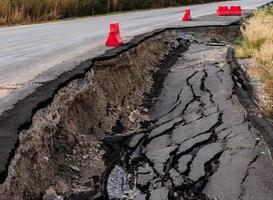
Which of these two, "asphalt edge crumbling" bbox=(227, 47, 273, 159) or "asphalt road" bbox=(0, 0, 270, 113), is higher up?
"asphalt road" bbox=(0, 0, 270, 113)

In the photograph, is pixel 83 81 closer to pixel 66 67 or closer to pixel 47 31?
pixel 66 67

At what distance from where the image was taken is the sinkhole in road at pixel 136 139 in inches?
183

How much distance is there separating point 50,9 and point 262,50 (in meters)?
11.1

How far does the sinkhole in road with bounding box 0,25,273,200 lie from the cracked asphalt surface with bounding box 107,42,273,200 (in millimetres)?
11

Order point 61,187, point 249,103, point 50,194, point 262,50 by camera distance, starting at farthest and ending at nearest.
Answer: point 262,50 → point 249,103 → point 61,187 → point 50,194

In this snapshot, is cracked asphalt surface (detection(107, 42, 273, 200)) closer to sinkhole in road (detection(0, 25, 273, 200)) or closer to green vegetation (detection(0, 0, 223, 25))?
sinkhole in road (detection(0, 25, 273, 200))

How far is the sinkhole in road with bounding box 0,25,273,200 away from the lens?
4645 millimetres

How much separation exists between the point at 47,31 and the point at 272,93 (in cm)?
771

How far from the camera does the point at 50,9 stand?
59.5 feet

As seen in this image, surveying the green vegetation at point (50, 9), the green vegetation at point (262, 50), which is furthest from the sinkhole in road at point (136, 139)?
the green vegetation at point (50, 9)

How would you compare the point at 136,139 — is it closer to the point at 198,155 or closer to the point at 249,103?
the point at 198,155

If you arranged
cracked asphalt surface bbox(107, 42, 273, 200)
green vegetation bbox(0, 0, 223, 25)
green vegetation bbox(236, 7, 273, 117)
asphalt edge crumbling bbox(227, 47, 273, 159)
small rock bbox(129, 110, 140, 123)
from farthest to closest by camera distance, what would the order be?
1. green vegetation bbox(0, 0, 223, 25)
2. small rock bbox(129, 110, 140, 123)
3. green vegetation bbox(236, 7, 273, 117)
4. asphalt edge crumbling bbox(227, 47, 273, 159)
5. cracked asphalt surface bbox(107, 42, 273, 200)

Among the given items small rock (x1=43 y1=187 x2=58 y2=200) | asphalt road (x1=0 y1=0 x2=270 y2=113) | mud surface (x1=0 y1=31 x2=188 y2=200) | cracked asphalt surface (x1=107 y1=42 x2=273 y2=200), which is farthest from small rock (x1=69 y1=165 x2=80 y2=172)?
asphalt road (x1=0 y1=0 x2=270 y2=113)

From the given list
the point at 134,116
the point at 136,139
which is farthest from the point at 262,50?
the point at 136,139
